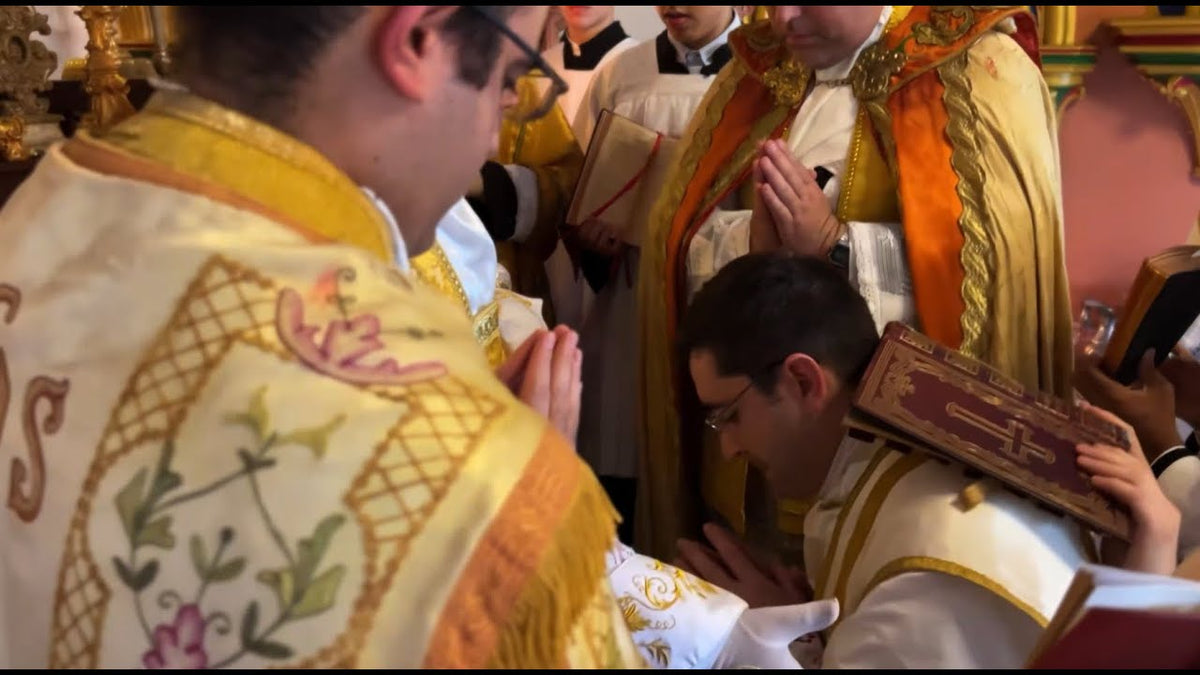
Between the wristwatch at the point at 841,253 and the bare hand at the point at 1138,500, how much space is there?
0.70 metres

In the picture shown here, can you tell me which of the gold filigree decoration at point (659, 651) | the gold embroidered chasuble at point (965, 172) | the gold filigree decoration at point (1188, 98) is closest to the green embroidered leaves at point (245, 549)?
the gold filigree decoration at point (659, 651)

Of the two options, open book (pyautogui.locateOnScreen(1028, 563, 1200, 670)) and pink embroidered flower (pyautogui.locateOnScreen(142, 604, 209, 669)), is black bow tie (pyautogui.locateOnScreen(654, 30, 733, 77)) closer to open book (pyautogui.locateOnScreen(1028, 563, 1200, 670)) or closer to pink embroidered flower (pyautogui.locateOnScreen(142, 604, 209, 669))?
open book (pyautogui.locateOnScreen(1028, 563, 1200, 670))

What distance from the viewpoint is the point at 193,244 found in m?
0.62

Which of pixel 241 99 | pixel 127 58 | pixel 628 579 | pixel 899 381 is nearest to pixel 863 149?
pixel 899 381

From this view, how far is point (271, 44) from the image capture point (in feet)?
2.14

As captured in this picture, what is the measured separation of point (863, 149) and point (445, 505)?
4.87 feet

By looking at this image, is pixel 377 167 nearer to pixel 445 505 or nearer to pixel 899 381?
pixel 445 505

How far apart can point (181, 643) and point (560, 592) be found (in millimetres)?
200

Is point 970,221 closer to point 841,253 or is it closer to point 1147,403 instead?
point 841,253

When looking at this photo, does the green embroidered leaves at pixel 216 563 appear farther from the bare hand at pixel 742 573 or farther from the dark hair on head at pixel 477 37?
the bare hand at pixel 742 573

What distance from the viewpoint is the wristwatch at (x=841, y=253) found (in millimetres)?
1829

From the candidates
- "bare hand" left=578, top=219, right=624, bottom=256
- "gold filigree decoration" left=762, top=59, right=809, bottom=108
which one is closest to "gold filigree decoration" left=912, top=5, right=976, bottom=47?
"gold filigree decoration" left=762, top=59, right=809, bottom=108

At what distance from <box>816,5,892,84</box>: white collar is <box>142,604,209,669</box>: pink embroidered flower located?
1.61m

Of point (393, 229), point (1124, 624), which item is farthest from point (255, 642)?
point (1124, 624)
